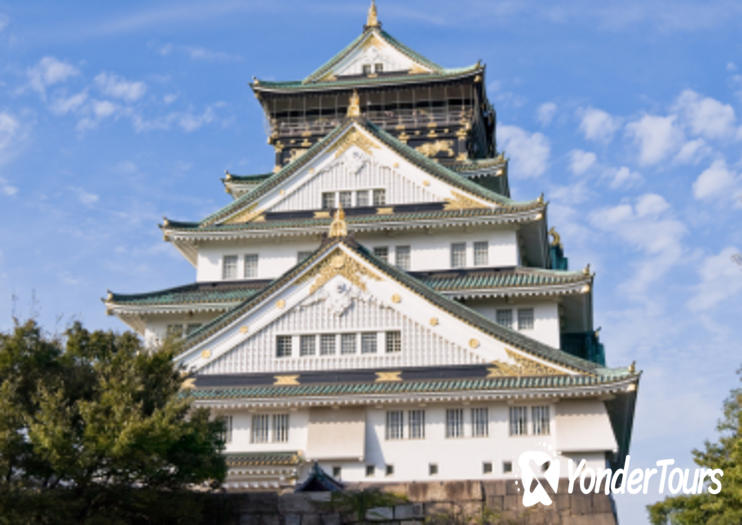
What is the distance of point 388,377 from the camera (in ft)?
105

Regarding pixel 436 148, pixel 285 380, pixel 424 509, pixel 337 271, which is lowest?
pixel 424 509

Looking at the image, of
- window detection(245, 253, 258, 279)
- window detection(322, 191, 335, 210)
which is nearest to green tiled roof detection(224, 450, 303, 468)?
window detection(245, 253, 258, 279)

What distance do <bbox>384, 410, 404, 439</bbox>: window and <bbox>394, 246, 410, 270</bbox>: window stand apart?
8.05 meters

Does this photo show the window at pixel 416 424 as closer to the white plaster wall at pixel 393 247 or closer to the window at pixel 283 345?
the window at pixel 283 345

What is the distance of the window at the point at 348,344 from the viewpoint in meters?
33.1

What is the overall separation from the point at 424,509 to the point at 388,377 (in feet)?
30.3

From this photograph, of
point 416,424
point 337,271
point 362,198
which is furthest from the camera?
point 362,198

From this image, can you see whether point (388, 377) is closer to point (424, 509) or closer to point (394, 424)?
point (394, 424)

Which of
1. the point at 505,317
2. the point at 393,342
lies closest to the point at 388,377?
the point at 393,342

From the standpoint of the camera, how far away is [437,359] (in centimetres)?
3212

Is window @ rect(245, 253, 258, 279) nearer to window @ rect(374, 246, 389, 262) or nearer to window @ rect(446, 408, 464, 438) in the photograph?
window @ rect(374, 246, 389, 262)

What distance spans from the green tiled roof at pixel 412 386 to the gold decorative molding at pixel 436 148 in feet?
56.4

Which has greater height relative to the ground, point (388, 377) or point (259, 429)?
point (388, 377)

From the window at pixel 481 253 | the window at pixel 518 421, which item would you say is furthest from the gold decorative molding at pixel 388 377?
the window at pixel 481 253
